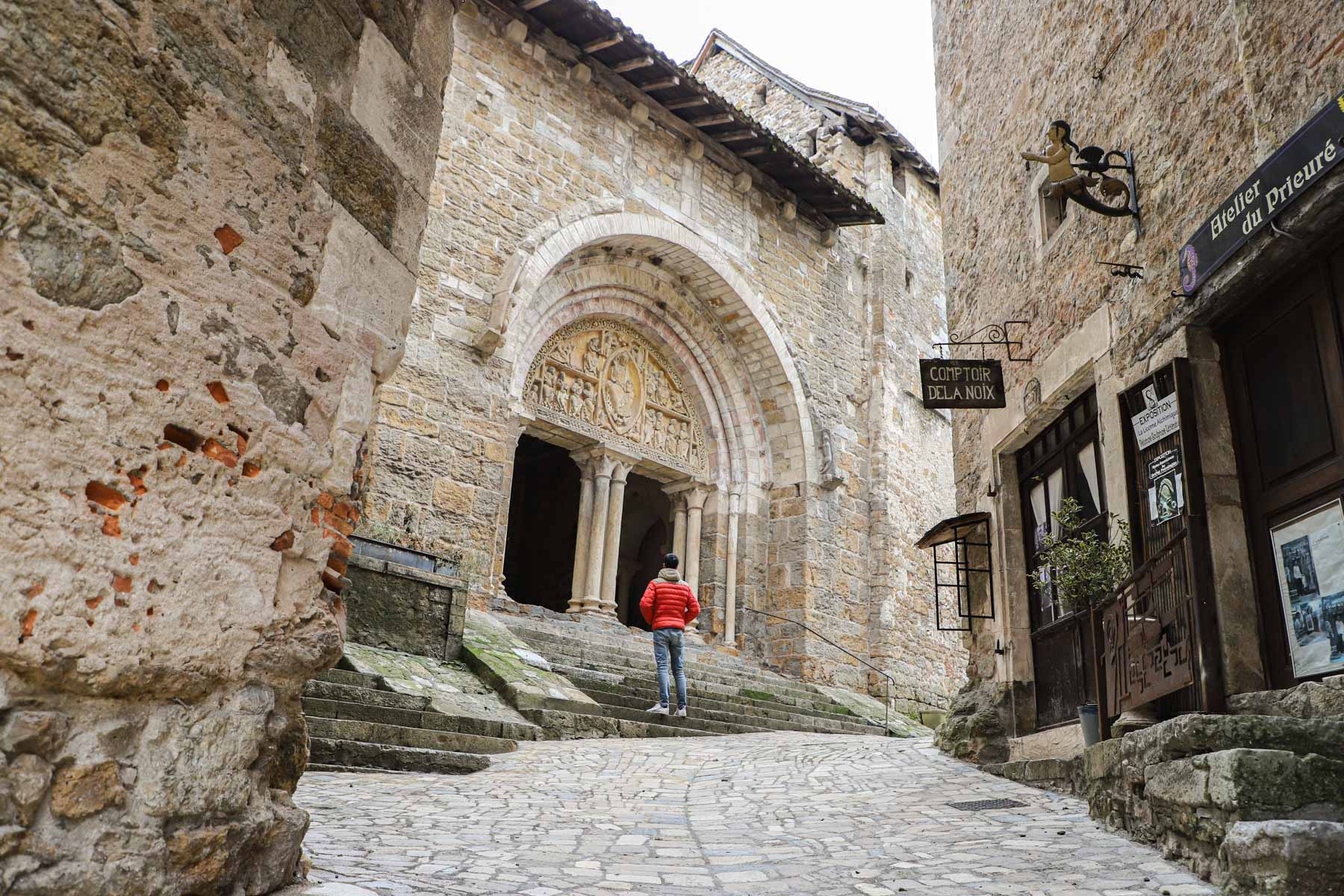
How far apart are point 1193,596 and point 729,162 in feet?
35.2

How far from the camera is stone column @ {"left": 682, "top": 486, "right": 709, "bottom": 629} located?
13.7 m

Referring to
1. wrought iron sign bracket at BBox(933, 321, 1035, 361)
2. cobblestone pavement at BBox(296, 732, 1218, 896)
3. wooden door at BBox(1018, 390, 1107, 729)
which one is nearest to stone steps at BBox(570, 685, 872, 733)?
cobblestone pavement at BBox(296, 732, 1218, 896)

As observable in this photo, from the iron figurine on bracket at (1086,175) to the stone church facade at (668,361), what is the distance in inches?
244

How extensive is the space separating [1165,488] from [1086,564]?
2.36ft

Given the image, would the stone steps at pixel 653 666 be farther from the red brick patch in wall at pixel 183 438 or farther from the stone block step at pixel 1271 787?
the red brick patch in wall at pixel 183 438

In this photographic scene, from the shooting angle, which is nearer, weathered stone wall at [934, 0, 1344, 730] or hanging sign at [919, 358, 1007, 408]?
weathered stone wall at [934, 0, 1344, 730]

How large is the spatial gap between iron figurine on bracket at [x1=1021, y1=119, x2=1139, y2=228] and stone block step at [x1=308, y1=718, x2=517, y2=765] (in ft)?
15.5

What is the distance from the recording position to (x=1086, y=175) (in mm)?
5906

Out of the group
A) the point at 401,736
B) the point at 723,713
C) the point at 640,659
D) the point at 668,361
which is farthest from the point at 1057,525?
the point at 668,361

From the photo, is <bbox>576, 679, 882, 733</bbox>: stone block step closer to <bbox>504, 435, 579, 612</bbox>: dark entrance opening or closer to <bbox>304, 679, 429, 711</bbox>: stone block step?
<bbox>304, 679, 429, 711</bbox>: stone block step

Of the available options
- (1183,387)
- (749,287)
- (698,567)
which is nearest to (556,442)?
(698,567)

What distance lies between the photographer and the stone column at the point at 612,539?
1259 centimetres

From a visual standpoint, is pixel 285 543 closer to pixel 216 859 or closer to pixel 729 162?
pixel 216 859

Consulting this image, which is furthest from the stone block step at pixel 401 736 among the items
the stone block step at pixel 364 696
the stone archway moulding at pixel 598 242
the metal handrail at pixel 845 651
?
the metal handrail at pixel 845 651
